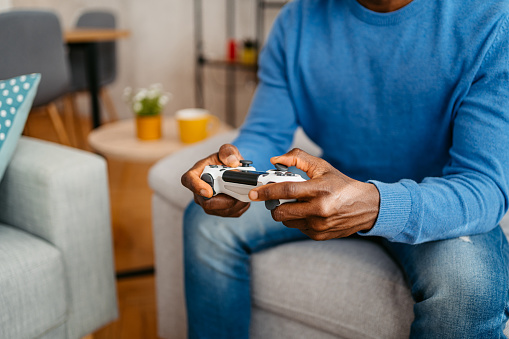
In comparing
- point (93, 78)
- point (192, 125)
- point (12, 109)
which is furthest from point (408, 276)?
point (93, 78)

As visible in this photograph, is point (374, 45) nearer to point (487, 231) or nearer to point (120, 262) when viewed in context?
point (487, 231)

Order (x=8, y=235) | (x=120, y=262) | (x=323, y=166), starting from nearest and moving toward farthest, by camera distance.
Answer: (x=323, y=166)
(x=8, y=235)
(x=120, y=262)

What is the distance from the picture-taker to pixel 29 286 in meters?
0.93

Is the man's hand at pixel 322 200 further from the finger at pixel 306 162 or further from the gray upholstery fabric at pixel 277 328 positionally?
the gray upholstery fabric at pixel 277 328

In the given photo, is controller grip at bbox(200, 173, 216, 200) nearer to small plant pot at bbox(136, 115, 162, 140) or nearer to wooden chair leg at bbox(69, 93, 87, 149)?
small plant pot at bbox(136, 115, 162, 140)

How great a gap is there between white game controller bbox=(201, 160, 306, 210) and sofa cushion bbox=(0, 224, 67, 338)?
461mm

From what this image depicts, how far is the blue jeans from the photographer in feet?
2.31

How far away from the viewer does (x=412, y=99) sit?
→ 0.87 meters

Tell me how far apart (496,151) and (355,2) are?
0.39m

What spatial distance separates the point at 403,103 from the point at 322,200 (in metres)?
0.35

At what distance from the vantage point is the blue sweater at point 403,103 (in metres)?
0.73

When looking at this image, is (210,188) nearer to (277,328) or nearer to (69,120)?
(277,328)

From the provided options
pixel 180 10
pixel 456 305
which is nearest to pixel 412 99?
pixel 456 305

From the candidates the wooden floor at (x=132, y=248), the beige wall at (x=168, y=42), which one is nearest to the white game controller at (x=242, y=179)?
the wooden floor at (x=132, y=248)
